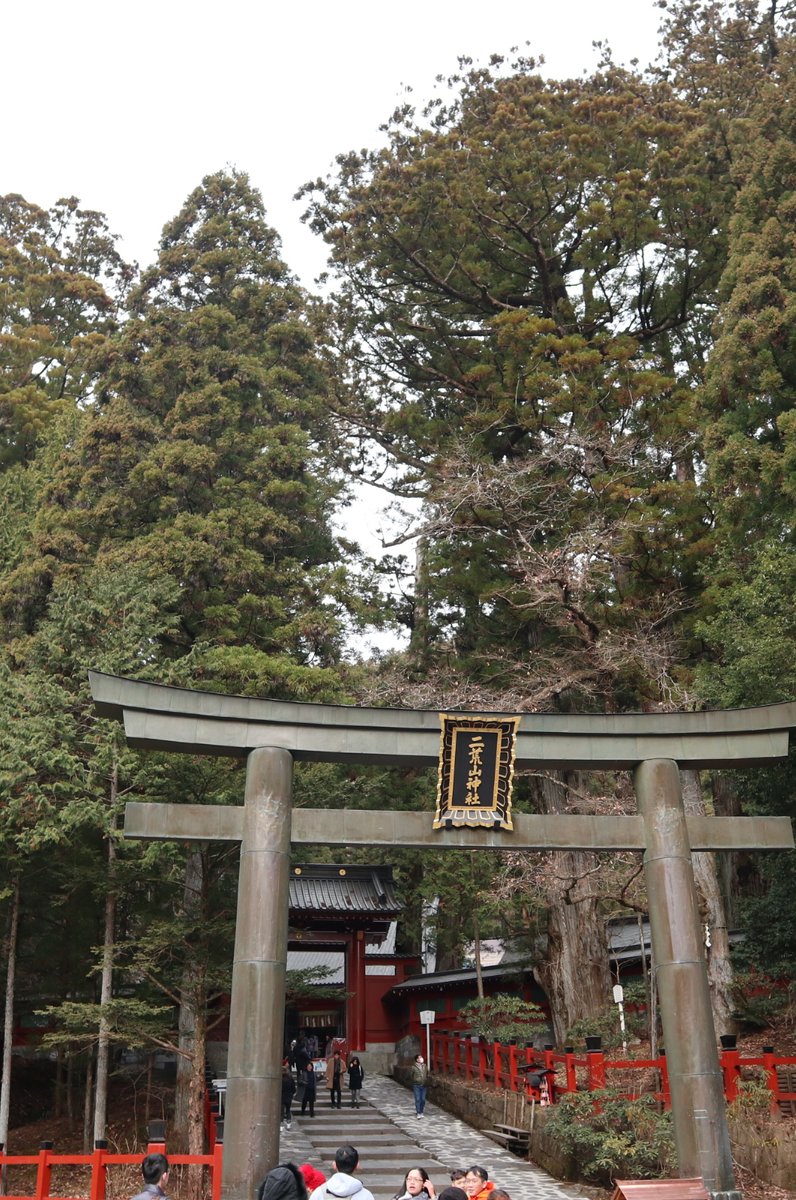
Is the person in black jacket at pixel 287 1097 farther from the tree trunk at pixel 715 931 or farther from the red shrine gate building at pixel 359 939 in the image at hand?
the tree trunk at pixel 715 931

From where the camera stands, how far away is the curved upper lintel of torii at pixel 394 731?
32.4 feet

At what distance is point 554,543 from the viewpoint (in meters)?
18.6

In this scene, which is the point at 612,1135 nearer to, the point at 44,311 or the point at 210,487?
the point at 210,487

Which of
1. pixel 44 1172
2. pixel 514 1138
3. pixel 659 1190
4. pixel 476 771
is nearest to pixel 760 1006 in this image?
pixel 514 1138

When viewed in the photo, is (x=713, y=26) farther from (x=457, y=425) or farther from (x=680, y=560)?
(x=680, y=560)

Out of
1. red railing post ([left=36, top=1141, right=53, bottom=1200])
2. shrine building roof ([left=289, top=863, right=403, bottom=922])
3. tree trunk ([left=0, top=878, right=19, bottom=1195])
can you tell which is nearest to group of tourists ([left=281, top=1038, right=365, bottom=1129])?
shrine building roof ([left=289, top=863, right=403, bottom=922])

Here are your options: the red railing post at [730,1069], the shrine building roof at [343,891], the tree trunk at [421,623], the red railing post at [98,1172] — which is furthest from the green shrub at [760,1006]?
the red railing post at [98,1172]

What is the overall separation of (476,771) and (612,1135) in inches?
182

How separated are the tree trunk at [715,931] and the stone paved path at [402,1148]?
→ 384 cm

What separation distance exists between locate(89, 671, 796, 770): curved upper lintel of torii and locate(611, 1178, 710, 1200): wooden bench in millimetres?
3674

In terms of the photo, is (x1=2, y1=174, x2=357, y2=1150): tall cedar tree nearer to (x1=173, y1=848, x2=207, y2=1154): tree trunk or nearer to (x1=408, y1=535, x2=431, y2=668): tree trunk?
(x1=173, y1=848, x2=207, y2=1154): tree trunk

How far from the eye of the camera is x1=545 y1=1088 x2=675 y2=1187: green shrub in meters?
11.1

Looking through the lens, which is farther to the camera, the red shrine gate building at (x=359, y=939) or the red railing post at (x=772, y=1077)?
the red shrine gate building at (x=359, y=939)

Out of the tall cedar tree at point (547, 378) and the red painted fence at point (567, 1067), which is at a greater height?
the tall cedar tree at point (547, 378)
